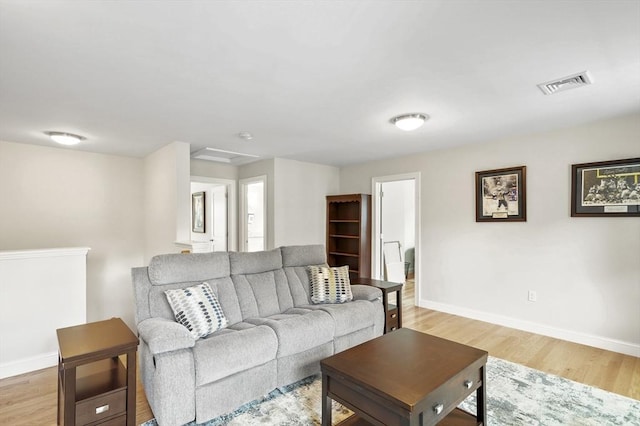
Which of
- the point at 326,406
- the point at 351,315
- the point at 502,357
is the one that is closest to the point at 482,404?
the point at 326,406

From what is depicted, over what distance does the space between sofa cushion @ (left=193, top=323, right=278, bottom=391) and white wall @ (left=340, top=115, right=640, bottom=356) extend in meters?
3.10

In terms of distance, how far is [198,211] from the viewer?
687 centimetres

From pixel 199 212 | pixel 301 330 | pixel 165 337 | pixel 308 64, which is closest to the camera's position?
pixel 165 337

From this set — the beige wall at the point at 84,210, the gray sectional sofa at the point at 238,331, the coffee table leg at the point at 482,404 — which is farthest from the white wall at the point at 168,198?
the coffee table leg at the point at 482,404

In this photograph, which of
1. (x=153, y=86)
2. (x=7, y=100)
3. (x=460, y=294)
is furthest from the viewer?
(x=460, y=294)

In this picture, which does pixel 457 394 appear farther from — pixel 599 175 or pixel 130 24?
pixel 599 175

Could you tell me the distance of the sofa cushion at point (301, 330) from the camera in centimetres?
242

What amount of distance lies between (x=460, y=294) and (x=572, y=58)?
10.6 feet

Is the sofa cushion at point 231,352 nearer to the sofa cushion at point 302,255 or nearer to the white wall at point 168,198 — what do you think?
the sofa cushion at point 302,255

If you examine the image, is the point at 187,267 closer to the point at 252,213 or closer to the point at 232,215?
the point at 232,215

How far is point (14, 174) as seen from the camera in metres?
4.06

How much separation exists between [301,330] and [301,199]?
3.22 m

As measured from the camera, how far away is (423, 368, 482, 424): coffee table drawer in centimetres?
157

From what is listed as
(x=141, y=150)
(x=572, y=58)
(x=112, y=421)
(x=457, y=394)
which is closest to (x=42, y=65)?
(x=112, y=421)
